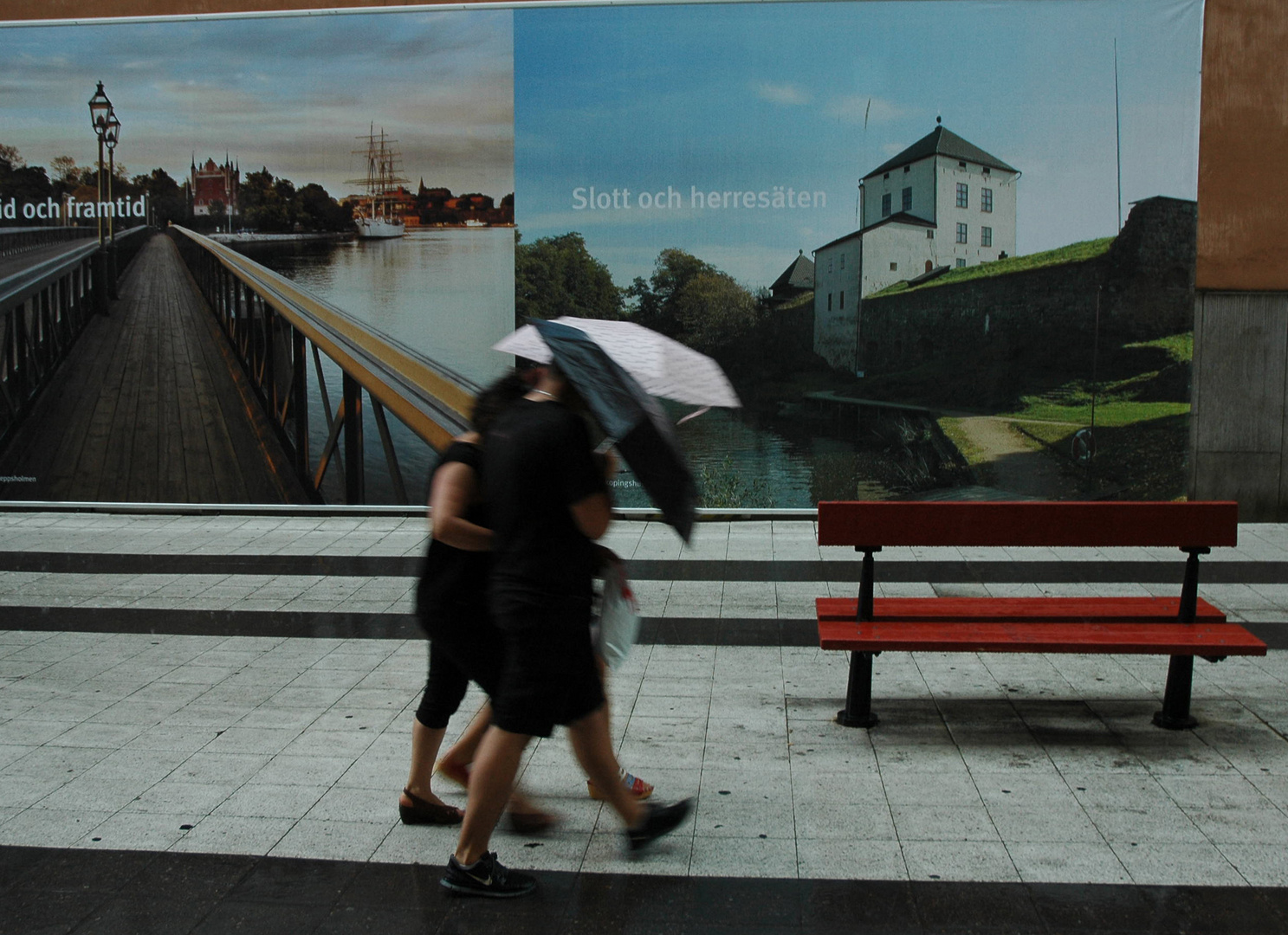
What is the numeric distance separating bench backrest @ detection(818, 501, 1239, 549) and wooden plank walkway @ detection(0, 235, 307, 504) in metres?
7.51

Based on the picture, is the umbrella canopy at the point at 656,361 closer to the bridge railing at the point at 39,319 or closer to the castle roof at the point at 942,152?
the castle roof at the point at 942,152

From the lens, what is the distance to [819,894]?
11.0ft

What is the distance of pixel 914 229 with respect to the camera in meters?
10.4

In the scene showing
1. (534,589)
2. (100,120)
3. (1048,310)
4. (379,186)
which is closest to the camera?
(534,589)

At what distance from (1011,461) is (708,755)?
21.7 feet

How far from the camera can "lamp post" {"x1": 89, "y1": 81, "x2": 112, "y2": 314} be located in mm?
11156

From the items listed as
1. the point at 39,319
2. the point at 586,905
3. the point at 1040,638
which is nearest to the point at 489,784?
the point at 586,905

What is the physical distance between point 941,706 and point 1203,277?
22.3ft

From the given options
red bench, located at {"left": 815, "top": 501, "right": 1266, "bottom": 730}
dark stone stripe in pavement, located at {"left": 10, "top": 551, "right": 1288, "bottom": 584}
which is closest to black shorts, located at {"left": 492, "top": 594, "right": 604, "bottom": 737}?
red bench, located at {"left": 815, "top": 501, "right": 1266, "bottom": 730}

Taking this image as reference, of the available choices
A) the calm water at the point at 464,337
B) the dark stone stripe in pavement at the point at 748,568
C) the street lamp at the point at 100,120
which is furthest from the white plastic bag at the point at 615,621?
the street lamp at the point at 100,120

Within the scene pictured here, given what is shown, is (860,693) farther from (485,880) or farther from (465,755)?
(485,880)

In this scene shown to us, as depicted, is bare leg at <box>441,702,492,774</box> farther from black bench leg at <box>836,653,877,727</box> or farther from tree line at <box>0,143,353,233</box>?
tree line at <box>0,143,353,233</box>

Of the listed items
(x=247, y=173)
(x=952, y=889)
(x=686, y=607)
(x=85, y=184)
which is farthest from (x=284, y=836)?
(x=85, y=184)

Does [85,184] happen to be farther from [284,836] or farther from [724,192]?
[284,836]
